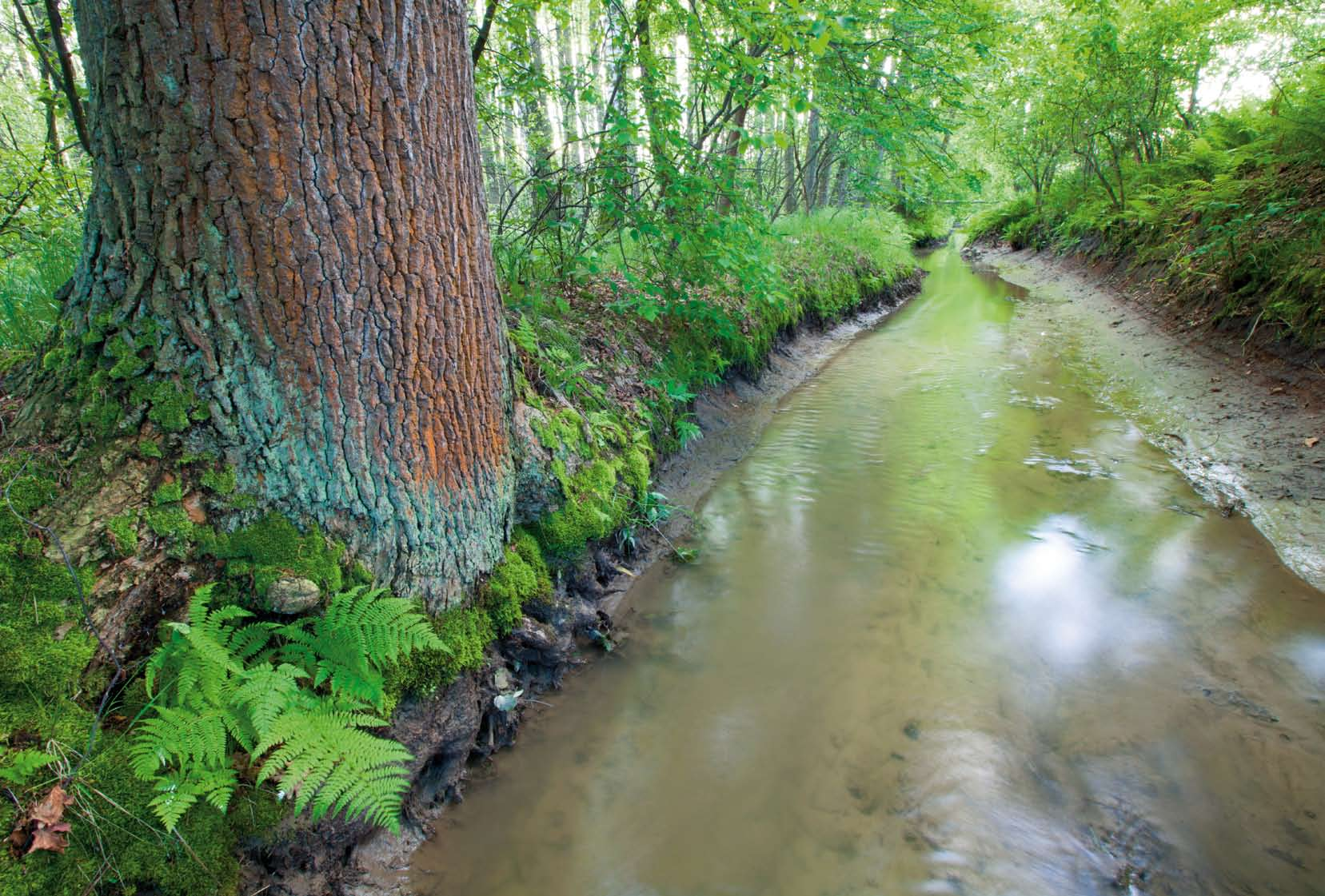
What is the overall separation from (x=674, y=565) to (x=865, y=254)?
10.1 metres

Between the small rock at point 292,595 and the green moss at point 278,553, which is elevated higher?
the green moss at point 278,553

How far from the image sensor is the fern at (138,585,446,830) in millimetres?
1582

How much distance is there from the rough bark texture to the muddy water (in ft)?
3.97

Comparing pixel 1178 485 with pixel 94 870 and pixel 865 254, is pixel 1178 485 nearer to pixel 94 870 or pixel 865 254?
pixel 94 870

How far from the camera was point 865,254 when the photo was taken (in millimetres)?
11812

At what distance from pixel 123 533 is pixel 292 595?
0.51 meters

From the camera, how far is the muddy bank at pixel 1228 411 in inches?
157

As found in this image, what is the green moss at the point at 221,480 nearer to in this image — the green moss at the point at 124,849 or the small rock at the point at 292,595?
the small rock at the point at 292,595

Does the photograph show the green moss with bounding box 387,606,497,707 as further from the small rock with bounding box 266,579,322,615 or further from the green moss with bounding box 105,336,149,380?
the green moss with bounding box 105,336,149,380

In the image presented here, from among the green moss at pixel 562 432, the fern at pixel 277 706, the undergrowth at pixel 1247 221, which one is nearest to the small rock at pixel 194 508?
the fern at pixel 277 706

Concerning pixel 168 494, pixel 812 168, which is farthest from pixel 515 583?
pixel 812 168

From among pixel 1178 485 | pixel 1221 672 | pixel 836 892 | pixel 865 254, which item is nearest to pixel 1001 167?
pixel 865 254

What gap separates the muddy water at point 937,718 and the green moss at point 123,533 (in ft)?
4.80

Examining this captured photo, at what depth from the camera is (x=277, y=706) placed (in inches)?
66.2
